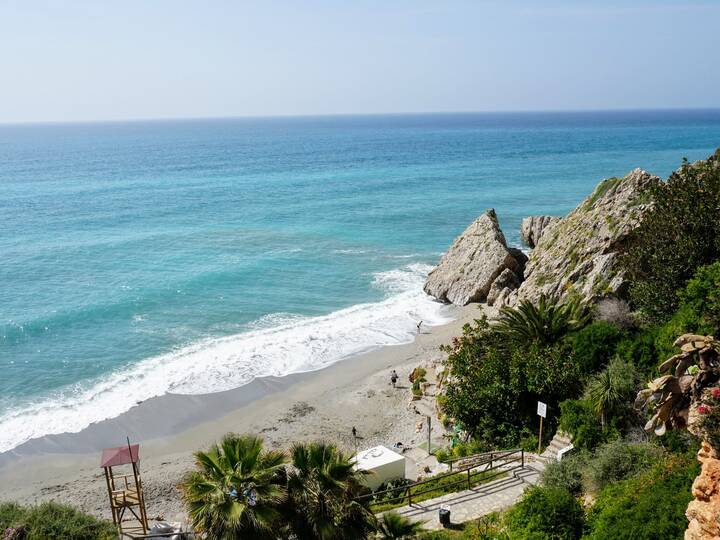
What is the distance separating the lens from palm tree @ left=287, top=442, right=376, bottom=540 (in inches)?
432

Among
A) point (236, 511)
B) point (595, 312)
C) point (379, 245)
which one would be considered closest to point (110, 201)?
point (379, 245)

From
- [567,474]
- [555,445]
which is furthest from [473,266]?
[567,474]

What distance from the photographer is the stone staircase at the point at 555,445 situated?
16.3 meters

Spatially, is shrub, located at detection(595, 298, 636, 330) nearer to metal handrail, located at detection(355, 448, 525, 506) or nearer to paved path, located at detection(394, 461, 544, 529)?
metal handrail, located at detection(355, 448, 525, 506)

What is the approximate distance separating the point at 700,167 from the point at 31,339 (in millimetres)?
33089

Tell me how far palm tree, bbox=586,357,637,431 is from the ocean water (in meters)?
17.2

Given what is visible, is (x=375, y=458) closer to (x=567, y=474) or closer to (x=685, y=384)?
(x=567, y=474)

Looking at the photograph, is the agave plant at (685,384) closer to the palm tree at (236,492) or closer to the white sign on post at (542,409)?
the white sign on post at (542,409)

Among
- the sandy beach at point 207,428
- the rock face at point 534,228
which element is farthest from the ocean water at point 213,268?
the rock face at point 534,228

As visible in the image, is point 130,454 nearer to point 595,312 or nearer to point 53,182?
point 595,312

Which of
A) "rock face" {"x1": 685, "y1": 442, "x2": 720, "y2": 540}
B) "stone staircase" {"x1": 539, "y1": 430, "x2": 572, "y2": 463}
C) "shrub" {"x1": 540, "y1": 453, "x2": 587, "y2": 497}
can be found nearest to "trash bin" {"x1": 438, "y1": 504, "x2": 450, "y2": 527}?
"shrub" {"x1": 540, "y1": 453, "x2": 587, "y2": 497}

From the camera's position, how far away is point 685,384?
A: 34.7 feet

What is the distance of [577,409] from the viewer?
54.0 ft

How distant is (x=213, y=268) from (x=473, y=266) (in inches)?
766
